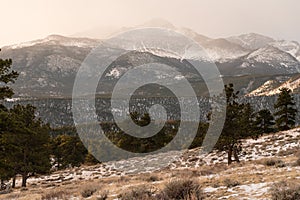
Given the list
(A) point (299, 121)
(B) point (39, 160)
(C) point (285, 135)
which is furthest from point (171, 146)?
(A) point (299, 121)

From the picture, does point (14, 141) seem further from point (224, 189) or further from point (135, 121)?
point (224, 189)

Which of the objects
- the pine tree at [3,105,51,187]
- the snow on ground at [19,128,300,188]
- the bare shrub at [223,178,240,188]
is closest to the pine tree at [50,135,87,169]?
the snow on ground at [19,128,300,188]

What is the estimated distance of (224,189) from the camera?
1306 cm

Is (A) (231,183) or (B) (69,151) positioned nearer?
(A) (231,183)

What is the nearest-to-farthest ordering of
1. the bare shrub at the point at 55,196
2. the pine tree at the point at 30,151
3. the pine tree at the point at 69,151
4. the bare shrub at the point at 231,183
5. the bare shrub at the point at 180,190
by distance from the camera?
the bare shrub at the point at 180,190 → the bare shrub at the point at 231,183 → the bare shrub at the point at 55,196 → the pine tree at the point at 30,151 → the pine tree at the point at 69,151

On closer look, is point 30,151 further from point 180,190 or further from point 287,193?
point 287,193

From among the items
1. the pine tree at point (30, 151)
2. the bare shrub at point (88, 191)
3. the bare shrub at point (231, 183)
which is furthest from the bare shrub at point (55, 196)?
the pine tree at point (30, 151)

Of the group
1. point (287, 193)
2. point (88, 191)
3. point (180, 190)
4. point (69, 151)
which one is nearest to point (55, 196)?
point (88, 191)

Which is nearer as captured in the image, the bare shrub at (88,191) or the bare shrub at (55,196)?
the bare shrub at (88,191)

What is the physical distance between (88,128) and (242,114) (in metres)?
148

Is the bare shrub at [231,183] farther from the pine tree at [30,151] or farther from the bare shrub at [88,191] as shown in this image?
the pine tree at [30,151]

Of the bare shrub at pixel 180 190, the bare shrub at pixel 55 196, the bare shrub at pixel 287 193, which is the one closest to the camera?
the bare shrub at pixel 287 193

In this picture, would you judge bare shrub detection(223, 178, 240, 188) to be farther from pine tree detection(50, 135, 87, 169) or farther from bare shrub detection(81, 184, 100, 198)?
pine tree detection(50, 135, 87, 169)

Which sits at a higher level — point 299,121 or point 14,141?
point 14,141
